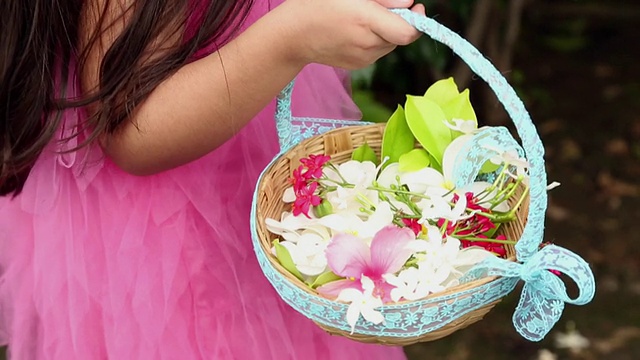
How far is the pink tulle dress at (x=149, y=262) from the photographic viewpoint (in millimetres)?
915

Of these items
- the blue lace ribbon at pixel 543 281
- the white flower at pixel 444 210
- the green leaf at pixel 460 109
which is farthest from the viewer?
the green leaf at pixel 460 109

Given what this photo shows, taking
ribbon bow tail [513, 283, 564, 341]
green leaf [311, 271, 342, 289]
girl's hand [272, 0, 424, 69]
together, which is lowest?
ribbon bow tail [513, 283, 564, 341]

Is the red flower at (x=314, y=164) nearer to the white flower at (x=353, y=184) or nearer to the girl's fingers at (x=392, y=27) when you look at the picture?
the white flower at (x=353, y=184)

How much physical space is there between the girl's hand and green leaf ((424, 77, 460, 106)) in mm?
132

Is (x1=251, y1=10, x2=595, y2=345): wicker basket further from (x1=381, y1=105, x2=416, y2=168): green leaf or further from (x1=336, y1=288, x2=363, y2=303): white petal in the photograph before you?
(x1=381, y1=105, x2=416, y2=168): green leaf

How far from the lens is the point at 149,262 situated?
916 millimetres

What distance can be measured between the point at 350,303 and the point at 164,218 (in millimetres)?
282

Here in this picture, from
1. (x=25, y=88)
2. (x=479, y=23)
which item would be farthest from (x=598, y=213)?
(x=25, y=88)

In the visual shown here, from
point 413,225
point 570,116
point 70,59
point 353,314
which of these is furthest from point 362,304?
point 570,116

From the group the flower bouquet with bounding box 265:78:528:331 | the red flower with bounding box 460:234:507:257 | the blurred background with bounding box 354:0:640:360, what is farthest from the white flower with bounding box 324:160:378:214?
the blurred background with bounding box 354:0:640:360

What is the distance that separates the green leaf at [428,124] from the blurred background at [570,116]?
1.01m

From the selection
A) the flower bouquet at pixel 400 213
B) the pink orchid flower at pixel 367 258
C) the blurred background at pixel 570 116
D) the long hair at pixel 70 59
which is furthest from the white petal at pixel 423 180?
the blurred background at pixel 570 116

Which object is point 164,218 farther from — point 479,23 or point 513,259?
point 479,23

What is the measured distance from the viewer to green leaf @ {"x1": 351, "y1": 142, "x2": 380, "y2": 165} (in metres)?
0.90
